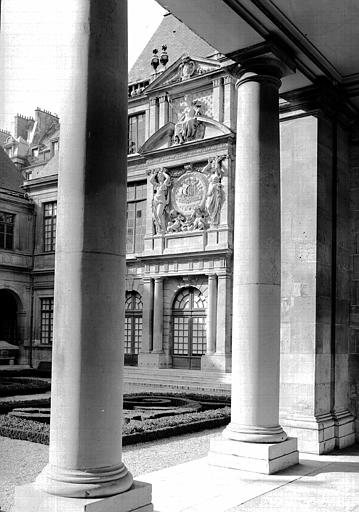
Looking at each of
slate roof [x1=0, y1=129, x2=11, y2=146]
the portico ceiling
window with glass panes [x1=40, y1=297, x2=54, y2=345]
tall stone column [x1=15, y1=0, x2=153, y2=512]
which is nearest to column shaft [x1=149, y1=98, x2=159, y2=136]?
window with glass panes [x1=40, y1=297, x2=54, y2=345]

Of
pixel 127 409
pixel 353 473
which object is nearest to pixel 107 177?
pixel 353 473

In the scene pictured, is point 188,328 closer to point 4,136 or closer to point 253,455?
point 253,455

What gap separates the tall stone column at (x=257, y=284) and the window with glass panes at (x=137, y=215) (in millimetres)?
25789

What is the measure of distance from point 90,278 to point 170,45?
110ft

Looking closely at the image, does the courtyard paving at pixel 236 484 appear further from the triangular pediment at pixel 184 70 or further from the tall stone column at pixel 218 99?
the triangular pediment at pixel 184 70

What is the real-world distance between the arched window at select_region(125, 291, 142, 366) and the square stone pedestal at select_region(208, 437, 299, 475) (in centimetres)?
2525

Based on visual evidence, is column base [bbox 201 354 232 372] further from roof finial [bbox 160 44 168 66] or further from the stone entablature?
roof finial [bbox 160 44 168 66]

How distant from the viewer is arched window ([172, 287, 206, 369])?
3138 centimetres

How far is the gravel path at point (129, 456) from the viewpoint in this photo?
9.16 metres

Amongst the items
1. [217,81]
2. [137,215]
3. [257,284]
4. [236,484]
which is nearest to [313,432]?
[236,484]

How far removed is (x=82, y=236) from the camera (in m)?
5.44

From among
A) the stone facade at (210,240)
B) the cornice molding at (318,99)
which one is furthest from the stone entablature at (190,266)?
the cornice molding at (318,99)

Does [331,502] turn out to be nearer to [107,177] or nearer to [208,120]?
[107,177]

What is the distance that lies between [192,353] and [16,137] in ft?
97.9
